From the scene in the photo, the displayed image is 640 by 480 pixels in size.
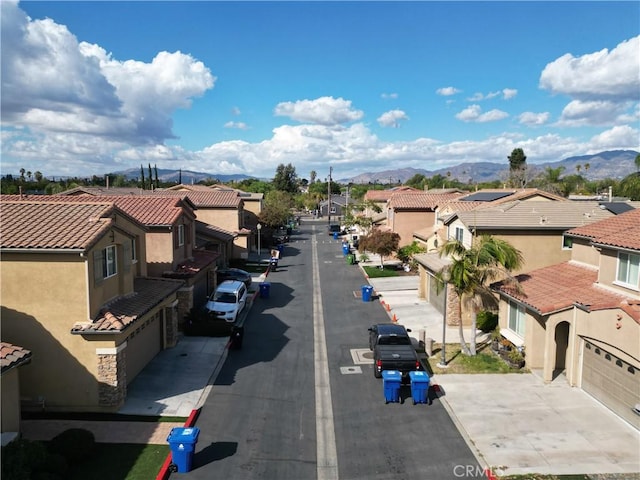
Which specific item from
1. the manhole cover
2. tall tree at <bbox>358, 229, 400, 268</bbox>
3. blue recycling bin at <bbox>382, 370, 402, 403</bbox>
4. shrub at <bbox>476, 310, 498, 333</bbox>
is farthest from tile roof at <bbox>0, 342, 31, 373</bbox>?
tall tree at <bbox>358, 229, 400, 268</bbox>

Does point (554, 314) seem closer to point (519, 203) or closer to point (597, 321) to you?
point (597, 321)

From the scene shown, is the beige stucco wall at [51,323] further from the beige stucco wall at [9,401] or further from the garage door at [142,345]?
the beige stucco wall at [9,401]

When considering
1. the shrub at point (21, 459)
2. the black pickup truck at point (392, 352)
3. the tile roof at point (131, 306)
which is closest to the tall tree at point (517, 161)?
the black pickup truck at point (392, 352)

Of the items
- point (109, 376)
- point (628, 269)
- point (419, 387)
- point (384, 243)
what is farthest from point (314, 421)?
point (384, 243)

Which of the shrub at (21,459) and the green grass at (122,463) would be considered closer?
the shrub at (21,459)

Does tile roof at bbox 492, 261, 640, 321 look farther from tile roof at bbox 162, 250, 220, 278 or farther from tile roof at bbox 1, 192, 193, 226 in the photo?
tile roof at bbox 1, 192, 193, 226
